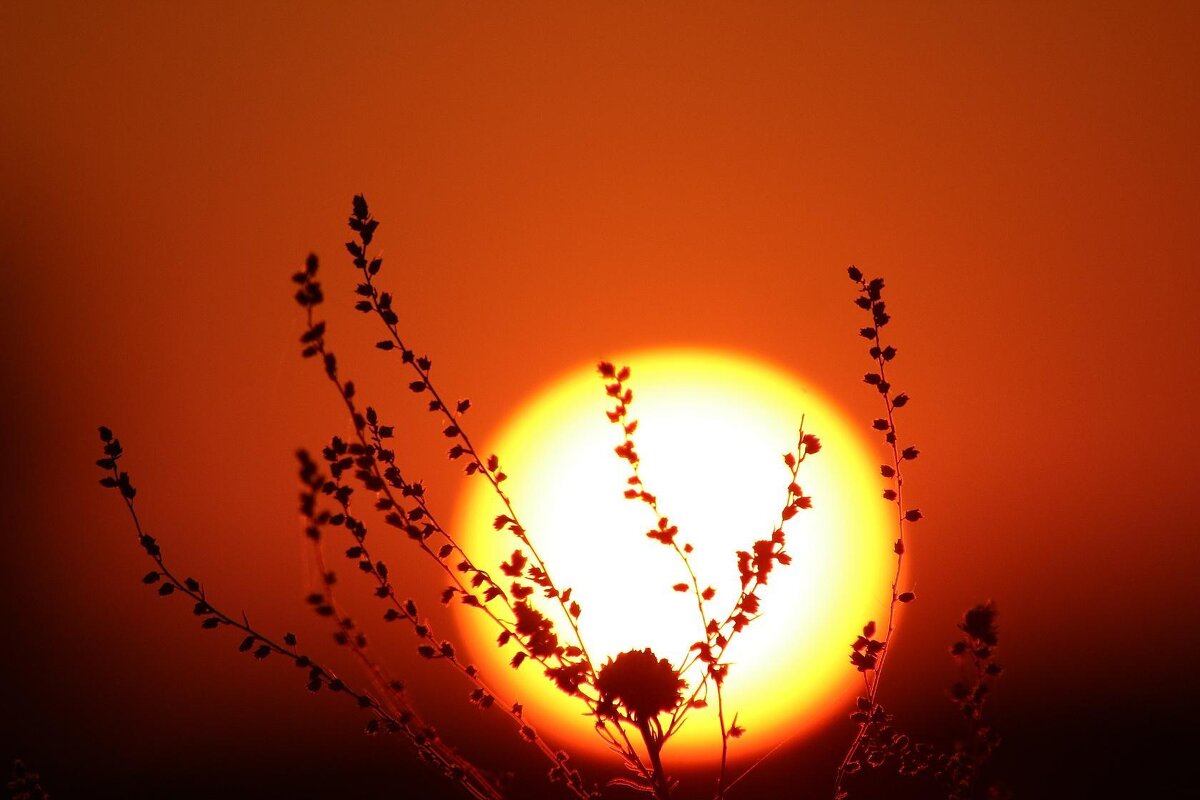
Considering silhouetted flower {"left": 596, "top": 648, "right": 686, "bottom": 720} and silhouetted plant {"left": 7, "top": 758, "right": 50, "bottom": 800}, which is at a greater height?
silhouetted flower {"left": 596, "top": 648, "right": 686, "bottom": 720}

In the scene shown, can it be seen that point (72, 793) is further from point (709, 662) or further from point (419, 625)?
point (709, 662)

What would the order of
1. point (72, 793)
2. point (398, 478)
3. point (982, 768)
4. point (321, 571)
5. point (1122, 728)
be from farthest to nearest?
point (1122, 728), point (72, 793), point (398, 478), point (982, 768), point (321, 571)

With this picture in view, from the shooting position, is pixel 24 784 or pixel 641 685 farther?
pixel 24 784

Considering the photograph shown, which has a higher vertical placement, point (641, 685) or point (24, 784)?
point (641, 685)

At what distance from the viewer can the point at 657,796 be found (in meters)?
2.47

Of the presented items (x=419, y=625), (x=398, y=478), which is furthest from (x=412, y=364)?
(x=419, y=625)

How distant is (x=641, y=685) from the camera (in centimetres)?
257

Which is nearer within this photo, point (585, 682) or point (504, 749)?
point (585, 682)

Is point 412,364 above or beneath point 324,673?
above

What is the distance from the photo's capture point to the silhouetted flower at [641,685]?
8.39 feet

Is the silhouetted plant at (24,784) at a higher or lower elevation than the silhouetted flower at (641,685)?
lower

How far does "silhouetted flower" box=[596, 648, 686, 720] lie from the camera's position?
2.56 metres

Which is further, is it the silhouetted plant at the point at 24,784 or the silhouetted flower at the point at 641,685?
the silhouetted plant at the point at 24,784

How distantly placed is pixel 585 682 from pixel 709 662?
369 millimetres
